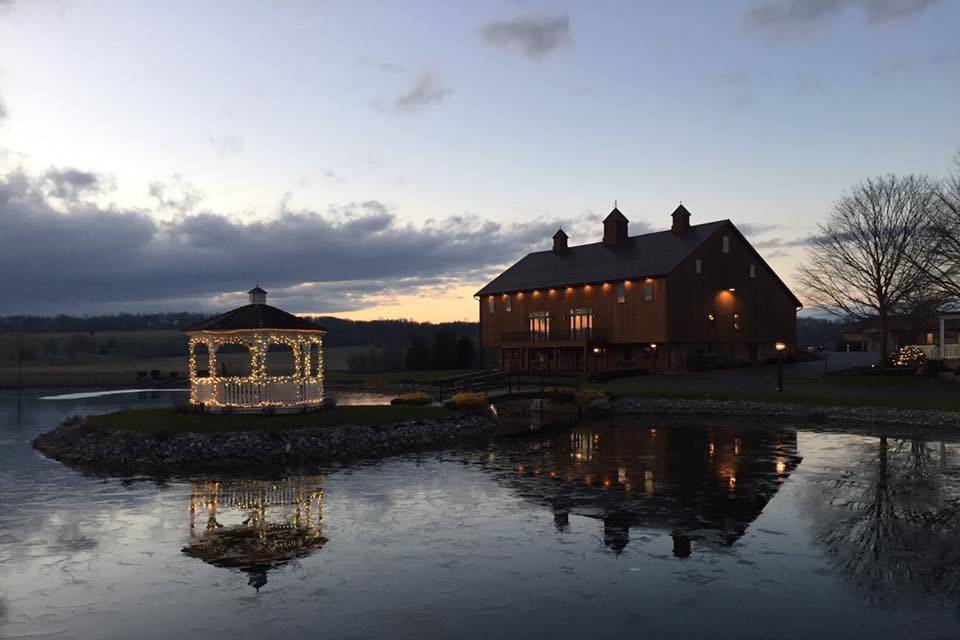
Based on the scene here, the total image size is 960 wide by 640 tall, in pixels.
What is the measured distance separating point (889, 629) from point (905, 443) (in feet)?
65.6

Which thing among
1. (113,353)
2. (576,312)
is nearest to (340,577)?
(576,312)

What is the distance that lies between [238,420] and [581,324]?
3710 centimetres

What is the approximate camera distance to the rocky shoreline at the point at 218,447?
23625mm

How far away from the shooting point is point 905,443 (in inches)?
1032

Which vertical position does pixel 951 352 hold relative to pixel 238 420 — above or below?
above

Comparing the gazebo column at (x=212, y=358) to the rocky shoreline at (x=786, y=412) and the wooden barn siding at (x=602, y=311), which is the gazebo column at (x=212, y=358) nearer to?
the rocky shoreline at (x=786, y=412)

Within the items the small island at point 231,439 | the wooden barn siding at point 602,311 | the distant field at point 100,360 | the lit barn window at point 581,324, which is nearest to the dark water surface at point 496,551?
the small island at point 231,439

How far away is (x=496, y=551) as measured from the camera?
1309cm

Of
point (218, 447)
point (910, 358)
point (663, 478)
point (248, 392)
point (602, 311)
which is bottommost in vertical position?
point (663, 478)

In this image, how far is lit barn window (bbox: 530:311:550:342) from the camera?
204 feet

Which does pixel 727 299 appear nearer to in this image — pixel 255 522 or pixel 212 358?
pixel 212 358

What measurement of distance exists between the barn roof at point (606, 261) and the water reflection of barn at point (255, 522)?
39699 mm

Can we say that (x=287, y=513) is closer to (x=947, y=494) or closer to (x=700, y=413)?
(x=947, y=494)

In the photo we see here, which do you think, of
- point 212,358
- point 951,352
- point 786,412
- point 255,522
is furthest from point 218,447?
point 951,352
